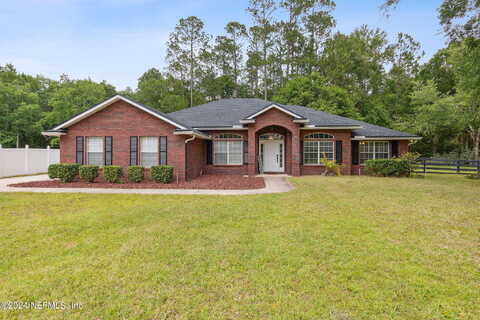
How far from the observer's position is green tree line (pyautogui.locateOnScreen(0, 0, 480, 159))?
92.0 ft

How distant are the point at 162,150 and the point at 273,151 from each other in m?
7.66

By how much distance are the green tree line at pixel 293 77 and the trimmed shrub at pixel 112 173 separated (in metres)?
19.9

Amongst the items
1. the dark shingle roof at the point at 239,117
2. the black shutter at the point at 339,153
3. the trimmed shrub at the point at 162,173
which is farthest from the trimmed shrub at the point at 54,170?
the black shutter at the point at 339,153

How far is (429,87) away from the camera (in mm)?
26891

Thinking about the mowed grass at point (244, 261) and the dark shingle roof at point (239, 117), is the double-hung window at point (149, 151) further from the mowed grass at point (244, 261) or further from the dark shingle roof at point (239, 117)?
the mowed grass at point (244, 261)

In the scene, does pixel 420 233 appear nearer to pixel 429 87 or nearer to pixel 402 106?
pixel 429 87

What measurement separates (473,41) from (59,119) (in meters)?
39.2

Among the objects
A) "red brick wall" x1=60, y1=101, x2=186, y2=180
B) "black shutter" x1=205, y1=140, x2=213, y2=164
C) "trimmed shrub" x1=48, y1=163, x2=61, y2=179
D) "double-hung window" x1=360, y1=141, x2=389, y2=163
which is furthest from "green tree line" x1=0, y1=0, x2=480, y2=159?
"trimmed shrub" x1=48, y1=163, x2=61, y2=179

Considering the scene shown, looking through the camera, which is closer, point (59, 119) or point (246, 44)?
point (59, 119)

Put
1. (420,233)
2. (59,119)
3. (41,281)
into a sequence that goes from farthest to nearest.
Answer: (59,119), (420,233), (41,281)

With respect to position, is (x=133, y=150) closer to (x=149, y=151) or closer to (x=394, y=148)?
(x=149, y=151)

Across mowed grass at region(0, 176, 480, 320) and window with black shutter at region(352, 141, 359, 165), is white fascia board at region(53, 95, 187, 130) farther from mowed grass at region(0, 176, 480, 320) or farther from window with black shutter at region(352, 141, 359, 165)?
window with black shutter at region(352, 141, 359, 165)

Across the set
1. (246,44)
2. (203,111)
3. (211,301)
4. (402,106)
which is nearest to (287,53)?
(246,44)

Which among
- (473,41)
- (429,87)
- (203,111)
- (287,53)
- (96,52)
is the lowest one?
(203,111)
